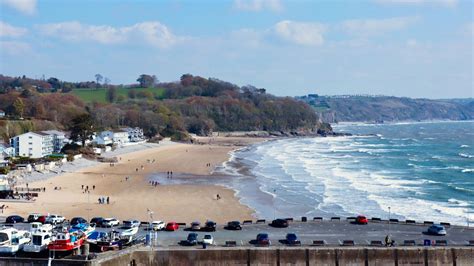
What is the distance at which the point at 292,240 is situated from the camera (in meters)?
28.7

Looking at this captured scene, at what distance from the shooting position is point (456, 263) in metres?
26.7

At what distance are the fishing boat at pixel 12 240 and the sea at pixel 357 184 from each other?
2310cm

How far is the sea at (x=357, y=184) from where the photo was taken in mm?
50688

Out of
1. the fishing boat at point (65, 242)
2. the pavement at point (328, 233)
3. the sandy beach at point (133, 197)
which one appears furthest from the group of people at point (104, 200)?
the fishing boat at point (65, 242)

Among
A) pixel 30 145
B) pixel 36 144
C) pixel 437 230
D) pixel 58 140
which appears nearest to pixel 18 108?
pixel 58 140

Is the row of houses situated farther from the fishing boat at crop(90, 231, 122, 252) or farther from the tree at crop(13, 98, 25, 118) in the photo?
the fishing boat at crop(90, 231, 122, 252)

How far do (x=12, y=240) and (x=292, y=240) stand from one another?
38.5 ft

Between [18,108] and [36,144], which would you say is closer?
[36,144]

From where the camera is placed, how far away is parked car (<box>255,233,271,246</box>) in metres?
27.9

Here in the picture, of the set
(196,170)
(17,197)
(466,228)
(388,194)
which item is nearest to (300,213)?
(388,194)

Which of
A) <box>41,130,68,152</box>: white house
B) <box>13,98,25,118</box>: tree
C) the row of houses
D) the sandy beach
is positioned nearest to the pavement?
the sandy beach

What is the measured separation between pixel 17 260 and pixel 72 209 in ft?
77.5

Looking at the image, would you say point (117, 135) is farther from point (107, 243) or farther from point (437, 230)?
point (107, 243)

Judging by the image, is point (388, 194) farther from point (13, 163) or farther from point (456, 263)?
point (13, 163)
